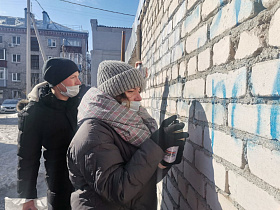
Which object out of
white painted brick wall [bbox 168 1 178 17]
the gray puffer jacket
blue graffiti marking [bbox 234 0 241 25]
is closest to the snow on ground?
the gray puffer jacket

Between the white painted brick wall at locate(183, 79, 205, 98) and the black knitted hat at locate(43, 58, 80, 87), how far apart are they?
141cm

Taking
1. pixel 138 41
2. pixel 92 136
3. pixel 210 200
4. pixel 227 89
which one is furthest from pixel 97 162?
pixel 138 41

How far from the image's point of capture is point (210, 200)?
1037 mm

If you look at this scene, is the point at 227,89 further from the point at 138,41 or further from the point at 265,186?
the point at 138,41

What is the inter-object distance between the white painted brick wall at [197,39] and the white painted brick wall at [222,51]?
15 cm

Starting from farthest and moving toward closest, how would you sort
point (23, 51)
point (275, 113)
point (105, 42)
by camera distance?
point (23, 51), point (105, 42), point (275, 113)

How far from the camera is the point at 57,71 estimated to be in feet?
7.13

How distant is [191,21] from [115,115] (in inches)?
30.1

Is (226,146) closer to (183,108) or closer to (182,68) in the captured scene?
(183,108)

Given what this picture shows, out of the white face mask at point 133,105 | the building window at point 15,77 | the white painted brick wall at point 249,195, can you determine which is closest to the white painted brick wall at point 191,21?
the white face mask at point 133,105

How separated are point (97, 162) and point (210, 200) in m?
0.61

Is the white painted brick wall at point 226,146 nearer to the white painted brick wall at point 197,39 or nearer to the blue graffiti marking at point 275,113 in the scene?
the blue graffiti marking at point 275,113

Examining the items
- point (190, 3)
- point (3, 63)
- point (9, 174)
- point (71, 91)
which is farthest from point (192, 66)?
Answer: point (3, 63)

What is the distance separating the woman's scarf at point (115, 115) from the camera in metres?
1.19
